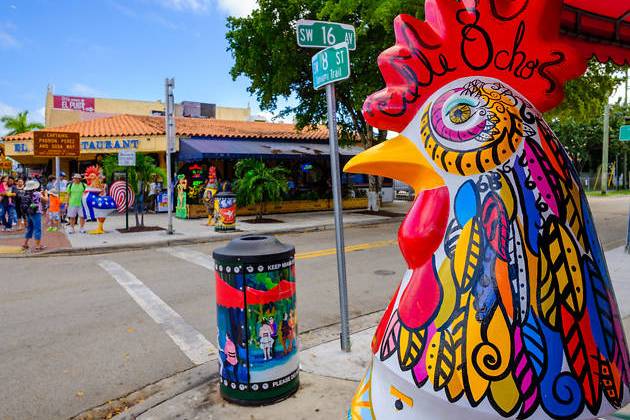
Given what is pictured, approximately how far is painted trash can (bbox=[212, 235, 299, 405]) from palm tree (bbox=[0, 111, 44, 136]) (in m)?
38.0

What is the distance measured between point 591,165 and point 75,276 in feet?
148

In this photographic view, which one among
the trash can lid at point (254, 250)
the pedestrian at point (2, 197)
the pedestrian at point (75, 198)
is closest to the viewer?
the trash can lid at point (254, 250)

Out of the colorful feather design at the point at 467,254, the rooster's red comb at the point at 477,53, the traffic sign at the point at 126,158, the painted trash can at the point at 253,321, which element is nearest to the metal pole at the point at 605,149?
the traffic sign at the point at 126,158

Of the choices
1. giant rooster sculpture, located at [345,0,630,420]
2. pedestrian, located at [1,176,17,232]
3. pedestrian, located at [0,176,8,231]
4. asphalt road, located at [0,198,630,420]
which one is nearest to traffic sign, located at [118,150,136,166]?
asphalt road, located at [0,198,630,420]

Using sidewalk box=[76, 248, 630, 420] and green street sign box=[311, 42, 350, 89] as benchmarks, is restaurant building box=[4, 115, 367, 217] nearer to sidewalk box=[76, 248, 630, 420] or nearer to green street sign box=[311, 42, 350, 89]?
sidewalk box=[76, 248, 630, 420]

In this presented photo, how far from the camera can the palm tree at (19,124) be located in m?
34.9

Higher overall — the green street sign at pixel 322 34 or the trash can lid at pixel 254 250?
the green street sign at pixel 322 34

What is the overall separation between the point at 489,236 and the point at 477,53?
634mm

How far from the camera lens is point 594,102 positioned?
48.9ft

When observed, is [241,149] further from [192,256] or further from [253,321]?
[253,321]

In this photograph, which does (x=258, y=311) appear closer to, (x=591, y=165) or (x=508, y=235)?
(x=508, y=235)

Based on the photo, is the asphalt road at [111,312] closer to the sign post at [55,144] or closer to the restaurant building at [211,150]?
the sign post at [55,144]

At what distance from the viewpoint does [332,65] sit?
3.95 m

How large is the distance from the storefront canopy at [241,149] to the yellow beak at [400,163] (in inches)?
663
